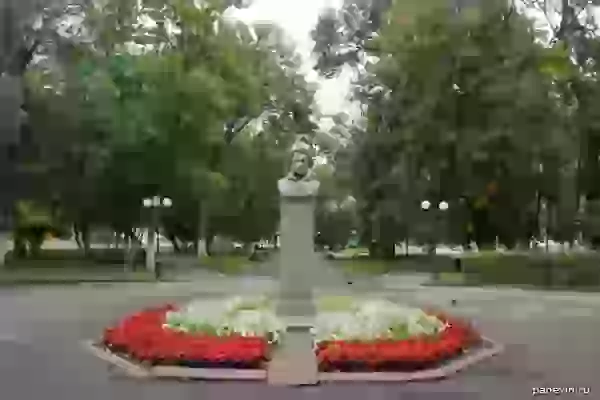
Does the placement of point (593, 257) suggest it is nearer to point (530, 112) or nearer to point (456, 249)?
point (530, 112)

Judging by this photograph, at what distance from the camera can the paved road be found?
4109 mm

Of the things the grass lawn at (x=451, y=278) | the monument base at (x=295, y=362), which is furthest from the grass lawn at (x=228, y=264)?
the grass lawn at (x=451, y=278)

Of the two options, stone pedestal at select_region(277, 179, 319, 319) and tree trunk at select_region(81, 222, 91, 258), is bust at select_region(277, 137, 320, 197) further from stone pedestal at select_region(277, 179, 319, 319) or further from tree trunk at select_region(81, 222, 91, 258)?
tree trunk at select_region(81, 222, 91, 258)

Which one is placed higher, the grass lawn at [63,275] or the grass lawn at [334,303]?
the grass lawn at [63,275]

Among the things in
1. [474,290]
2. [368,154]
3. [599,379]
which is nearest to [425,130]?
[474,290]

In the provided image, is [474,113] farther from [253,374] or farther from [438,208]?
[253,374]

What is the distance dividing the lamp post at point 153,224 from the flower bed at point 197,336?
1.15 feet

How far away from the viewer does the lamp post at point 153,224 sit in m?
5.24

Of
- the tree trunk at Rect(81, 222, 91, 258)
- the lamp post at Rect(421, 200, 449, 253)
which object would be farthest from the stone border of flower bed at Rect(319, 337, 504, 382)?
the lamp post at Rect(421, 200, 449, 253)

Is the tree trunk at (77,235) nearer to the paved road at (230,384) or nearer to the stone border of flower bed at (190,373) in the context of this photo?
the paved road at (230,384)

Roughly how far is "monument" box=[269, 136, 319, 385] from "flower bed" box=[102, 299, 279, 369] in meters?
0.22

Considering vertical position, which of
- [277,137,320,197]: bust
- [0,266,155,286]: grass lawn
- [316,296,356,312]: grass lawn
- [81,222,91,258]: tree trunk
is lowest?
[316,296,356,312]: grass lawn

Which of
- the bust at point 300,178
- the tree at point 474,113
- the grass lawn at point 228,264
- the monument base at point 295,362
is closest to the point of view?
the monument base at point 295,362

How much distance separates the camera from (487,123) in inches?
372
